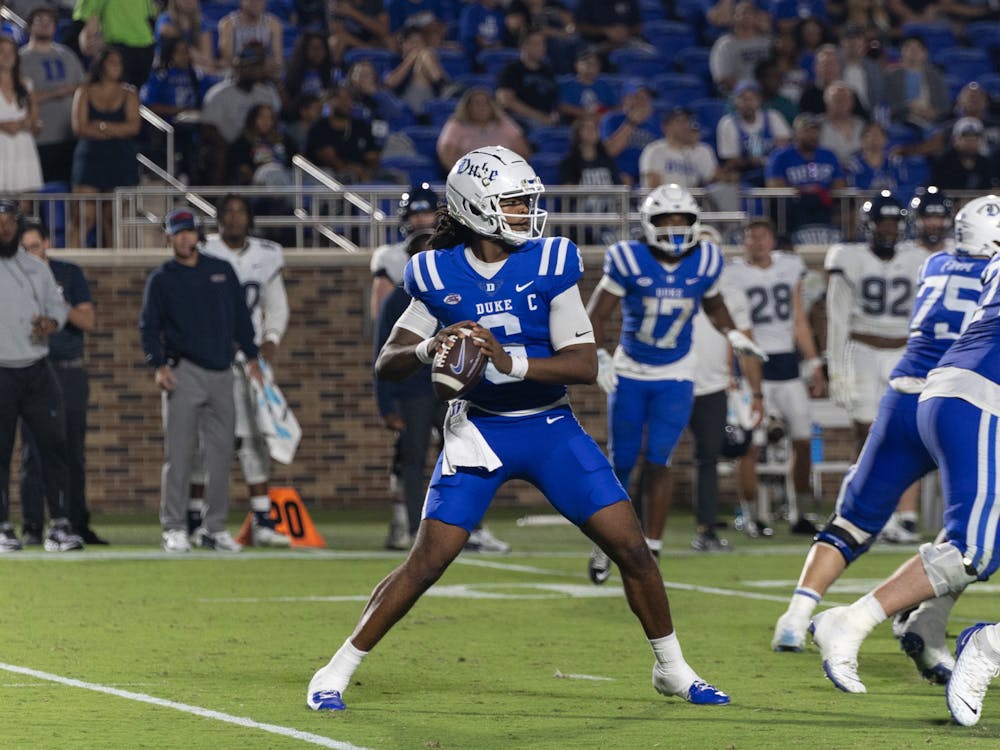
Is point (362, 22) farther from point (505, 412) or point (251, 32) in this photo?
point (505, 412)

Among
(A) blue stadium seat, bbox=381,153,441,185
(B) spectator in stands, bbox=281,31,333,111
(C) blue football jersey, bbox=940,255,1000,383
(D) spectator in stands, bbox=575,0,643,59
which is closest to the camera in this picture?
(C) blue football jersey, bbox=940,255,1000,383

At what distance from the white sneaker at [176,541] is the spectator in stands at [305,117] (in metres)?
5.59

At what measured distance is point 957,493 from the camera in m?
6.72

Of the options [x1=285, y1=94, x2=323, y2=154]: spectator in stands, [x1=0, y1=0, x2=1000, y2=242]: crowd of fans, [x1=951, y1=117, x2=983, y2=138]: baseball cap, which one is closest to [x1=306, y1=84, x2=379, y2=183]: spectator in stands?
[x1=0, y1=0, x2=1000, y2=242]: crowd of fans

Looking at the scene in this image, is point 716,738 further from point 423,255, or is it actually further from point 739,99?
point 739,99

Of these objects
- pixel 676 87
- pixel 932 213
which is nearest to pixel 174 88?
pixel 676 87

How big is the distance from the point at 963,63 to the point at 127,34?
949 centimetres

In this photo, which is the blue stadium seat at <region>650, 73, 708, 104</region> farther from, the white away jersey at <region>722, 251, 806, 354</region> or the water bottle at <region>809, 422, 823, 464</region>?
the white away jersey at <region>722, 251, 806, 354</region>

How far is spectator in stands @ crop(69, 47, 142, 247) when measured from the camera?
15703mm

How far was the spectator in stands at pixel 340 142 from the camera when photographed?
17031 mm

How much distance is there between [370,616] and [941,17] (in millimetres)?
17553

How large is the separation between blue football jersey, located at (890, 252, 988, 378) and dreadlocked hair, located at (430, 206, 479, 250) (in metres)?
2.24

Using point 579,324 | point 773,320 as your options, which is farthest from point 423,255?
point 773,320

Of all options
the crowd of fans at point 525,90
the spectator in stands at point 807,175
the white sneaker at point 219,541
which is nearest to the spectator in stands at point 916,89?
the crowd of fans at point 525,90
